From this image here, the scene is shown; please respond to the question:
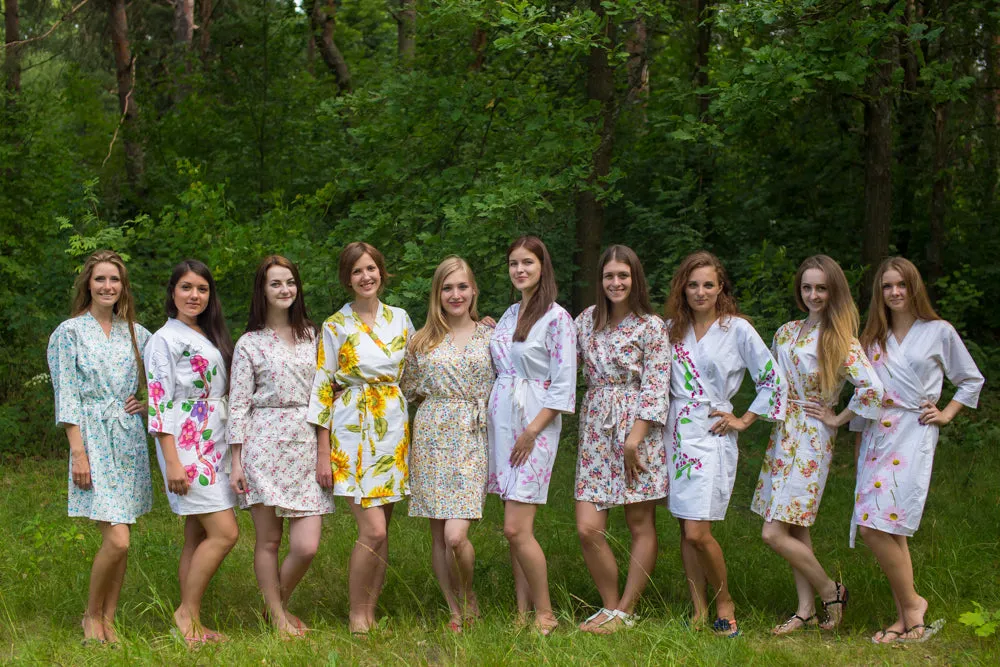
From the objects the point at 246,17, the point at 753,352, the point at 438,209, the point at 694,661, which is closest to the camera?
the point at 694,661

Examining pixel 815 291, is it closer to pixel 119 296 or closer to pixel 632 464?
pixel 632 464

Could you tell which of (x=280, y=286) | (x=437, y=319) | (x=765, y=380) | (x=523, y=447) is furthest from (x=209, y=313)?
(x=765, y=380)

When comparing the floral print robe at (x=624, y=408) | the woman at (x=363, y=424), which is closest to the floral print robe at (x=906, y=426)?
the floral print robe at (x=624, y=408)

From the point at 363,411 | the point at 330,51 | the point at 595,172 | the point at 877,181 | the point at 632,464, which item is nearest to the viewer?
the point at 632,464

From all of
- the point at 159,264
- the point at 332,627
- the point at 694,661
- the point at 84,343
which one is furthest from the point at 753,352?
the point at 159,264

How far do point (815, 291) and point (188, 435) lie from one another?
314 cm

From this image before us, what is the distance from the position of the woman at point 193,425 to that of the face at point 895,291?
10.8 feet

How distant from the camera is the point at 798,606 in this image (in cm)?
520

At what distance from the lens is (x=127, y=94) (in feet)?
40.0

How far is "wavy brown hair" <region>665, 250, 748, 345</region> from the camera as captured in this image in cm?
484

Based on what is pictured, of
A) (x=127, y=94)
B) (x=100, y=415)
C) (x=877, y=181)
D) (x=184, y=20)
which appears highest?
(x=184, y=20)

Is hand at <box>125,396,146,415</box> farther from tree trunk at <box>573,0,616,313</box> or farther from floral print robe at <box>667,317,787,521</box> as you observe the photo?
tree trunk at <box>573,0,616,313</box>

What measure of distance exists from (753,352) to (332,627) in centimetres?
252

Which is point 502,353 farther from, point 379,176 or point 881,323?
point 379,176
